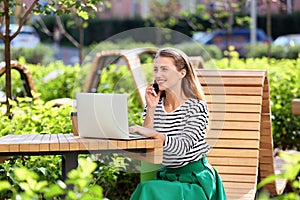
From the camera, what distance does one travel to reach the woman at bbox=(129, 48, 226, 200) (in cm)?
388

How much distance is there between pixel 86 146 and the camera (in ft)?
11.8

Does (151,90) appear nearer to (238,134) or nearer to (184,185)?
(184,185)

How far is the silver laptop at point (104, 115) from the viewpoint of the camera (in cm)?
356

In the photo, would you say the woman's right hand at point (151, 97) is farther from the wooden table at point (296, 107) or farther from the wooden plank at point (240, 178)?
the wooden table at point (296, 107)

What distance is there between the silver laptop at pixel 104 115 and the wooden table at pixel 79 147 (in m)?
0.04

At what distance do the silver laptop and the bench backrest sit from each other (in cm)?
133

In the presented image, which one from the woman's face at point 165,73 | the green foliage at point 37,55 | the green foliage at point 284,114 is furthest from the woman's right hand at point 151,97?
the green foliage at point 37,55

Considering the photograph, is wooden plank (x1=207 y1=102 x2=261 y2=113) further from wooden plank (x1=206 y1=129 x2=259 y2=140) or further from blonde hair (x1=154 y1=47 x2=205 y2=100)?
blonde hair (x1=154 y1=47 x2=205 y2=100)

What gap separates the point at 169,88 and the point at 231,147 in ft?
4.26

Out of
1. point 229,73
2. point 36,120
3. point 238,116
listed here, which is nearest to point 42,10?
point 36,120

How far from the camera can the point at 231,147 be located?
5215 mm

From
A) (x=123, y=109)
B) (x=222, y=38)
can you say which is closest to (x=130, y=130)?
(x=123, y=109)

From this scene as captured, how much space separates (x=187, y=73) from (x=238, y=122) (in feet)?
4.32

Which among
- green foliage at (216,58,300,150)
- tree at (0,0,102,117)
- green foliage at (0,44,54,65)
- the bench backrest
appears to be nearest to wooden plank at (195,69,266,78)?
the bench backrest
